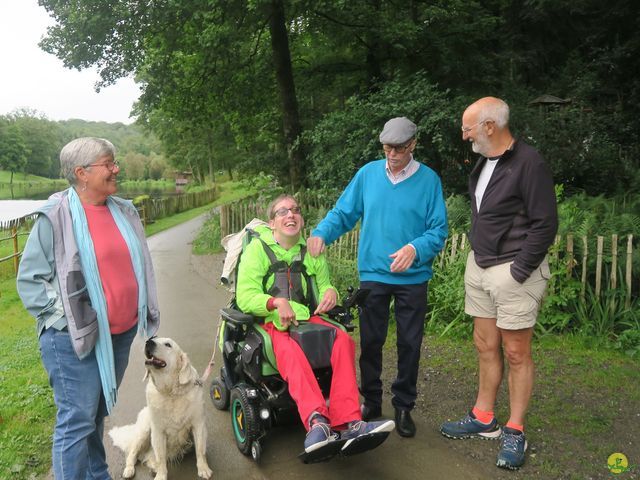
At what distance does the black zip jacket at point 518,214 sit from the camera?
10.4ft

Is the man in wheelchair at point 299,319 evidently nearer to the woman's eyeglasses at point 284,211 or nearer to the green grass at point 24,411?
the woman's eyeglasses at point 284,211

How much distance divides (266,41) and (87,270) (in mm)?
13389

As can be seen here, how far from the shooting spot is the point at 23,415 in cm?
423

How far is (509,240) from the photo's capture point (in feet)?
11.0

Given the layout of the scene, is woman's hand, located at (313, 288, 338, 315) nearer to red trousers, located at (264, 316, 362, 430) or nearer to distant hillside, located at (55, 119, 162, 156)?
red trousers, located at (264, 316, 362, 430)

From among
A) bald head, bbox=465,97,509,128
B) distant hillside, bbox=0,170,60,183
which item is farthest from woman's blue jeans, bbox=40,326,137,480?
distant hillside, bbox=0,170,60,183

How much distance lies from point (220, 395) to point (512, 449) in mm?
2207

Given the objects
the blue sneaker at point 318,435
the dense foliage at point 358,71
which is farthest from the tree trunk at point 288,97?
the blue sneaker at point 318,435

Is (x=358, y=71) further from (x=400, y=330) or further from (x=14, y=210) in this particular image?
(x=14, y=210)

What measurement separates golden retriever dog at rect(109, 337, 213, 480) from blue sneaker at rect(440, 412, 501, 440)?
1703mm

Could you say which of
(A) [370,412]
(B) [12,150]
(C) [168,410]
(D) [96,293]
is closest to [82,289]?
(D) [96,293]

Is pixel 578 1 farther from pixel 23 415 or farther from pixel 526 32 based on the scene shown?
pixel 23 415

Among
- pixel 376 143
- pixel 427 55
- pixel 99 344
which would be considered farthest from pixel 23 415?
pixel 427 55

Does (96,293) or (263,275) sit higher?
(96,293)
